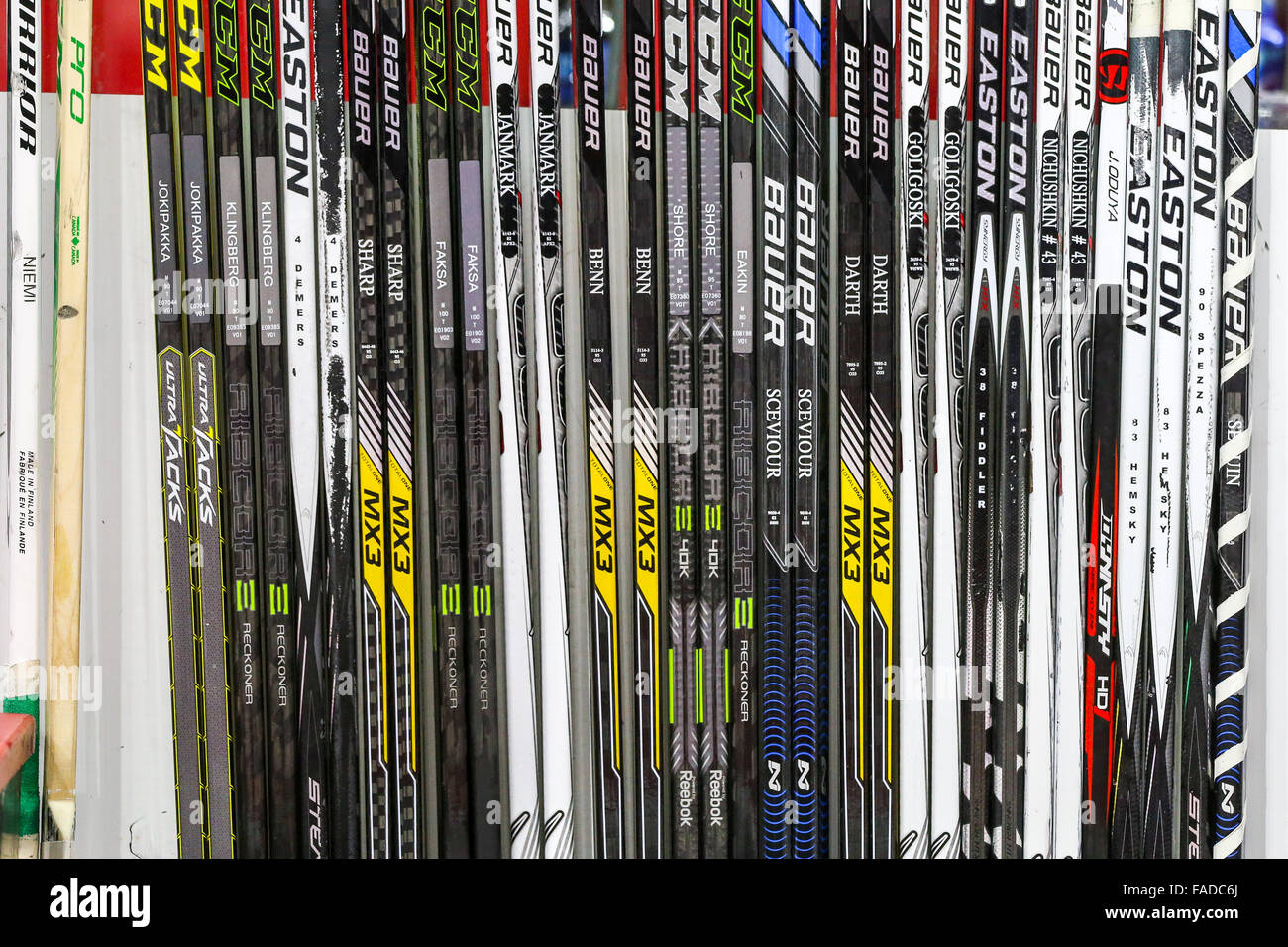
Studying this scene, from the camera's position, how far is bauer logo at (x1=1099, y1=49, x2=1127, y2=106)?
6.55 ft

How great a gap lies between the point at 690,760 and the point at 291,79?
158 centimetres

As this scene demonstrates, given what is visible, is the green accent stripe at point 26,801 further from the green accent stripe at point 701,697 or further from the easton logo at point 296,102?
the green accent stripe at point 701,697

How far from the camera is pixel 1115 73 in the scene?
2.00 m

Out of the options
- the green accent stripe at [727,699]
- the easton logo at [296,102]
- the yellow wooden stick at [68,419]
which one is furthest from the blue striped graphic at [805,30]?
the yellow wooden stick at [68,419]

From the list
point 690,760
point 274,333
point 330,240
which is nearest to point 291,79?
point 330,240

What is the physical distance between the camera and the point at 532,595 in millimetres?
A: 2064
